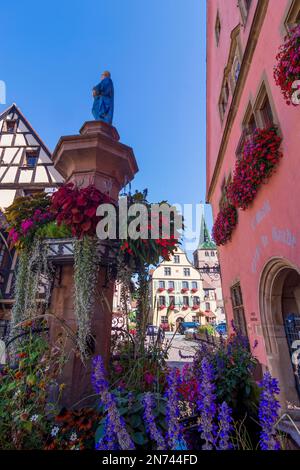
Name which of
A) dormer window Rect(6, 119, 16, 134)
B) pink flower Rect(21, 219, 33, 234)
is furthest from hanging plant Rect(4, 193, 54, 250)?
dormer window Rect(6, 119, 16, 134)

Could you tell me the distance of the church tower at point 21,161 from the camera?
10.1m

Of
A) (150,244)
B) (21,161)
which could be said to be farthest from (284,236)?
(21,161)

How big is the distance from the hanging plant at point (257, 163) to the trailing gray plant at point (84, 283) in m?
2.85

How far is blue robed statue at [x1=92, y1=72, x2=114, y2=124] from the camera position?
3.36 m

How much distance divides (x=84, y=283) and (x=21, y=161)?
11.2m

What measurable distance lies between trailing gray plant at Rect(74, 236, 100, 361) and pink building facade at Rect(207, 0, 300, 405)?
254 centimetres

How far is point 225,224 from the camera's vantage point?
243 inches

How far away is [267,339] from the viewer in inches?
160

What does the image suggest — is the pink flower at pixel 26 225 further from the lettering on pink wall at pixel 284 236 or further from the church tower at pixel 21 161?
the church tower at pixel 21 161

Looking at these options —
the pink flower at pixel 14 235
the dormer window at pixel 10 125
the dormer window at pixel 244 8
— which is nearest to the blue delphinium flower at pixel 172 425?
the pink flower at pixel 14 235

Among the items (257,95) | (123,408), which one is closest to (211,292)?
(257,95)

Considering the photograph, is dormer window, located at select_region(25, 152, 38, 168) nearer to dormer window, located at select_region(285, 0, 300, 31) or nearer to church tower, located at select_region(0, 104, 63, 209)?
church tower, located at select_region(0, 104, 63, 209)

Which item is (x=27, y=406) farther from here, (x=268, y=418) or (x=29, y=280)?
(x=268, y=418)
